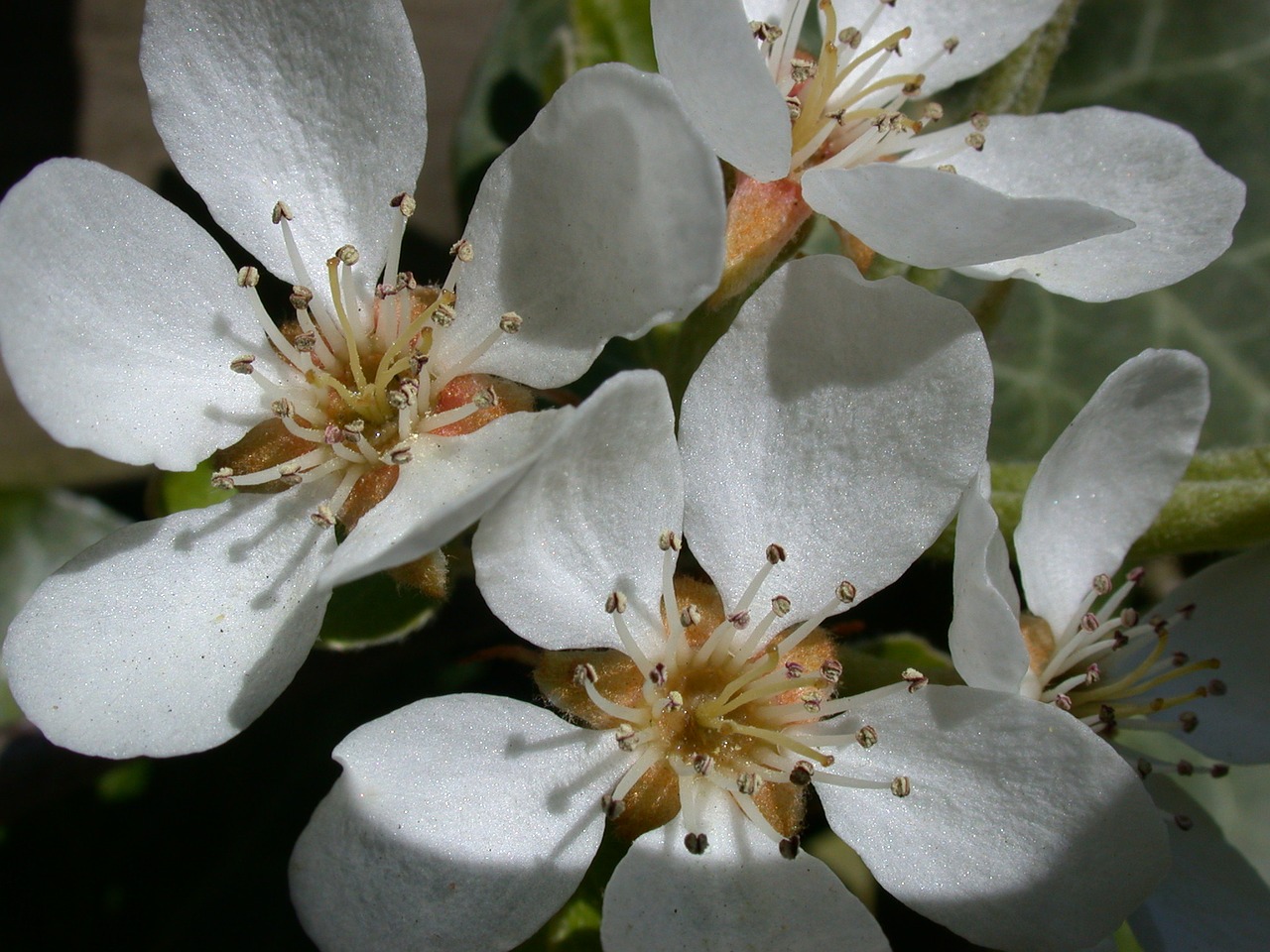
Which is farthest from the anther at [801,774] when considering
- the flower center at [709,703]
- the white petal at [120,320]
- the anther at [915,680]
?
the white petal at [120,320]

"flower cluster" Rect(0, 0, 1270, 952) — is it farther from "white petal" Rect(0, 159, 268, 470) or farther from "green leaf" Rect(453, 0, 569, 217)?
"green leaf" Rect(453, 0, 569, 217)

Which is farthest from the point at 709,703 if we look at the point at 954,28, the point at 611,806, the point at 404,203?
the point at 954,28

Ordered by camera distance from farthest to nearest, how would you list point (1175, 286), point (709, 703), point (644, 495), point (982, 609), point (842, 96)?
point (1175, 286) → point (842, 96) → point (709, 703) → point (644, 495) → point (982, 609)

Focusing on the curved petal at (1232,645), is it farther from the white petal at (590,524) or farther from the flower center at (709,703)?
the white petal at (590,524)

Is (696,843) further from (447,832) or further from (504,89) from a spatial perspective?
(504,89)

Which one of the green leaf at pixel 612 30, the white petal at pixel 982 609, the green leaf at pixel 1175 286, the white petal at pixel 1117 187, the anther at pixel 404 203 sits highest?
the anther at pixel 404 203

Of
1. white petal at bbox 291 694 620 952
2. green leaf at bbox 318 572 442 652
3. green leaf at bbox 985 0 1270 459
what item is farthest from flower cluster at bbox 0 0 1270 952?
green leaf at bbox 985 0 1270 459
